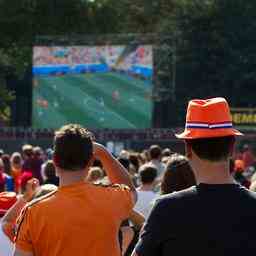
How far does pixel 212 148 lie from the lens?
369cm

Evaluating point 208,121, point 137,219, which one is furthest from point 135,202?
point 137,219

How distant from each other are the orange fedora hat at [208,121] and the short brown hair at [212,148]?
18 millimetres

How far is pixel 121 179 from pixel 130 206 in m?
0.29

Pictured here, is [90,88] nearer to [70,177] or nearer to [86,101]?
[86,101]

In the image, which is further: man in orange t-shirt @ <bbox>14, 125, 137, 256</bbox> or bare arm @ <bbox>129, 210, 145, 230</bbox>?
bare arm @ <bbox>129, 210, 145, 230</bbox>

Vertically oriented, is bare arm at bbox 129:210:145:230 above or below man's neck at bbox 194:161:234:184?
below

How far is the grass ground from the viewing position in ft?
112

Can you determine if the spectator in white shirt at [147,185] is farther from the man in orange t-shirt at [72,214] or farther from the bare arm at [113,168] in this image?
the man in orange t-shirt at [72,214]

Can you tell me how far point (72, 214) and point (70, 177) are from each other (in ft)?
0.52

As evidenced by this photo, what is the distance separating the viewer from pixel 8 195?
6848mm

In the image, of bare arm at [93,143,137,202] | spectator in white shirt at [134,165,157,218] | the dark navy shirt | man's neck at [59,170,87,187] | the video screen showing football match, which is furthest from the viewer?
the video screen showing football match

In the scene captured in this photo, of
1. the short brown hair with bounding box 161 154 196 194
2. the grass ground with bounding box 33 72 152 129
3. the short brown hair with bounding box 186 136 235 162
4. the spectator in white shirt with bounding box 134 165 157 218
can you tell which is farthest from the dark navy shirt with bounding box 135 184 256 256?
the grass ground with bounding box 33 72 152 129

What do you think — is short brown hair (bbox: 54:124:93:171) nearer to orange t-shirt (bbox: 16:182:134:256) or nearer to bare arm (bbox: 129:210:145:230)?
orange t-shirt (bbox: 16:182:134:256)

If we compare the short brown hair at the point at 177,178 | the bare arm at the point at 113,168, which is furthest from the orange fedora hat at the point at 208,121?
the short brown hair at the point at 177,178
